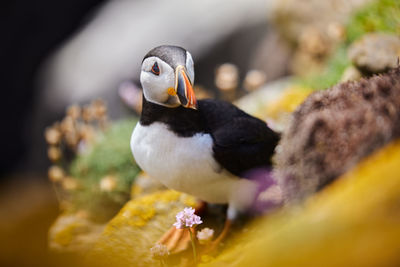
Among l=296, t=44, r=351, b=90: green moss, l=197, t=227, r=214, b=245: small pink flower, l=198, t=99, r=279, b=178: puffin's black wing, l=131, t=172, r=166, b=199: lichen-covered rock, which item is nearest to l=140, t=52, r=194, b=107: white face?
l=198, t=99, r=279, b=178: puffin's black wing

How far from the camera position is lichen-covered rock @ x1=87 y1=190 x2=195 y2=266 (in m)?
1.52

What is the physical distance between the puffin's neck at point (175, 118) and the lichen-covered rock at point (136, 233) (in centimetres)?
39

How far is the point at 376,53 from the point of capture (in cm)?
262

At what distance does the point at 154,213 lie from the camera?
6.69 feet

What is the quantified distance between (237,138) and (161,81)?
57cm

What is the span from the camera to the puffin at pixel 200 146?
7.25ft

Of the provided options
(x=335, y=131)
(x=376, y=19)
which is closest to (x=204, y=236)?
(x=335, y=131)

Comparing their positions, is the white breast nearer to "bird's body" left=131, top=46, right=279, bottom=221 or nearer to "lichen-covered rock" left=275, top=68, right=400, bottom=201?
"bird's body" left=131, top=46, right=279, bottom=221

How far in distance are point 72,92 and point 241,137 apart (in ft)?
13.4

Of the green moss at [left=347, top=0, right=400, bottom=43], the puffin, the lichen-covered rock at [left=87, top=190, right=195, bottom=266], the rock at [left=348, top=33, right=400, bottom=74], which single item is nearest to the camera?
the lichen-covered rock at [left=87, top=190, right=195, bottom=266]

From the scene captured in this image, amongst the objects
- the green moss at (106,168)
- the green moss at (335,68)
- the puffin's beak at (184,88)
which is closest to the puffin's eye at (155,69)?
the puffin's beak at (184,88)

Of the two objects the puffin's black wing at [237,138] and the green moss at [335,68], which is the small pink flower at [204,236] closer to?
the puffin's black wing at [237,138]

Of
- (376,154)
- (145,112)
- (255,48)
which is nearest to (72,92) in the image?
(255,48)

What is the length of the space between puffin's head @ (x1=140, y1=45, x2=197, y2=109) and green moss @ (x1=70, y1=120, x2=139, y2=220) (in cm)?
108
